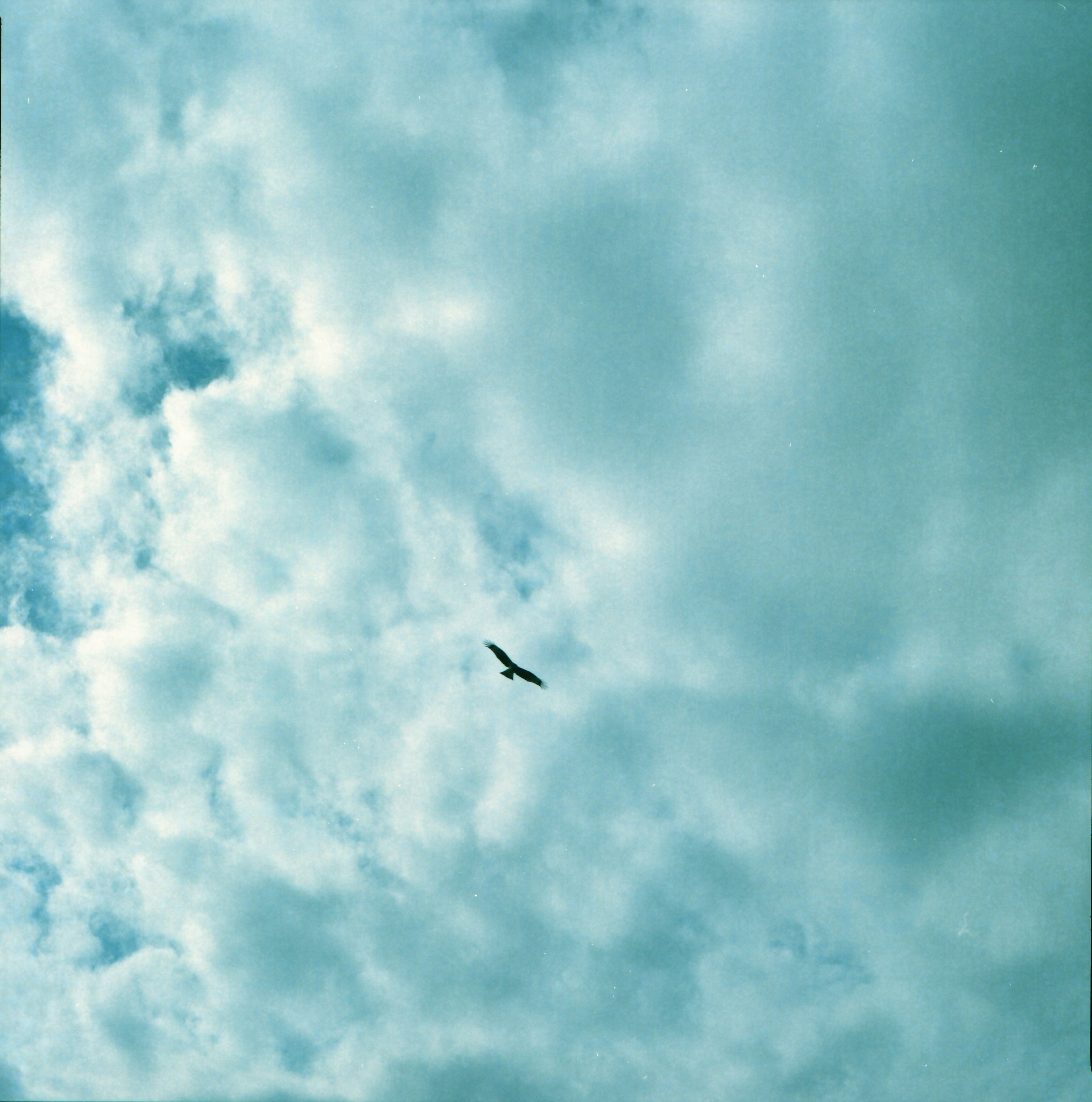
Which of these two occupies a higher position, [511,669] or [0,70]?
[0,70]

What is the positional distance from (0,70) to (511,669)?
41474 mm

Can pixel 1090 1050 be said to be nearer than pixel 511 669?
Yes

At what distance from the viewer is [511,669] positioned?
47281 millimetres

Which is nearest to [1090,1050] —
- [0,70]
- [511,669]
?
[511,669]

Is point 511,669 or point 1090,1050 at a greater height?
point 511,669

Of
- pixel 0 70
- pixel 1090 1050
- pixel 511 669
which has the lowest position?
pixel 1090 1050

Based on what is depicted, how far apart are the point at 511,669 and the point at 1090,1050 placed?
3527 centimetres

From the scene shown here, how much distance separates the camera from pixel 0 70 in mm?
44188

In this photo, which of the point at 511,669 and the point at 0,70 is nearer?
the point at 0,70

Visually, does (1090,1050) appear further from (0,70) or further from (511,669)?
(0,70)

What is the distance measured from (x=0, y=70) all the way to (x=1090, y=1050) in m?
75.5
